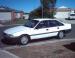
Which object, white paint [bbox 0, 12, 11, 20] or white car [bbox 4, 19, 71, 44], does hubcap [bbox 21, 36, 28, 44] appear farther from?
white paint [bbox 0, 12, 11, 20]

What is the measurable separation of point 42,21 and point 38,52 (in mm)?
3683

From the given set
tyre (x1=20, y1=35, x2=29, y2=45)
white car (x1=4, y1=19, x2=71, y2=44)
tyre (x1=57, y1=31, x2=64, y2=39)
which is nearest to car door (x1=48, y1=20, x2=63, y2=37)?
white car (x1=4, y1=19, x2=71, y2=44)

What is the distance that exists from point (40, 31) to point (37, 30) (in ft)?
0.75

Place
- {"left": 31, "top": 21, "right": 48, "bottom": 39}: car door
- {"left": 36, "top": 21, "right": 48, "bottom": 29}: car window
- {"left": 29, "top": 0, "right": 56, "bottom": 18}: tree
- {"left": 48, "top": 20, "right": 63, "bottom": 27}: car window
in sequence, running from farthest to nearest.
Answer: {"left": 29, "top": 0, "right": 56, "bottom": 18}: tree
{"left": 48, "top": 20, "right": 63, "bottom": 27}: car window
{"left": 36, "top": 21, "right": 48, "bottom": 29}: car window
{"left": 31, "top": 21, "right": 48, "bottom": 39}: car door

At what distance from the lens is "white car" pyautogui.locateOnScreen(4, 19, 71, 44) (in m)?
11.7

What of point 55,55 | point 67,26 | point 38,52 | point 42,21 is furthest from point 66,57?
point 67,26

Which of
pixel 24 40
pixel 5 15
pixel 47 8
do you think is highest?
pixel 47 8

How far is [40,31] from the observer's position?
12516 mm

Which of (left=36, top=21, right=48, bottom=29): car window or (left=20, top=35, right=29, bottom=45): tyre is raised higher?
(left=36, top=21, right=48, bottom=29): car window

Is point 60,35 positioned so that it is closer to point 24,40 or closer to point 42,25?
point 42,25

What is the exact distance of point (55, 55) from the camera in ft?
29.2

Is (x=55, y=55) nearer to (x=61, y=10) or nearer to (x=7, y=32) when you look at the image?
(x=7, y=32)

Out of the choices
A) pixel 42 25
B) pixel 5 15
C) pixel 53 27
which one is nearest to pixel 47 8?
pixel 5 15

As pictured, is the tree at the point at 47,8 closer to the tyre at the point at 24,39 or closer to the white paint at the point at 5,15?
the white paint at the point at 5,15
